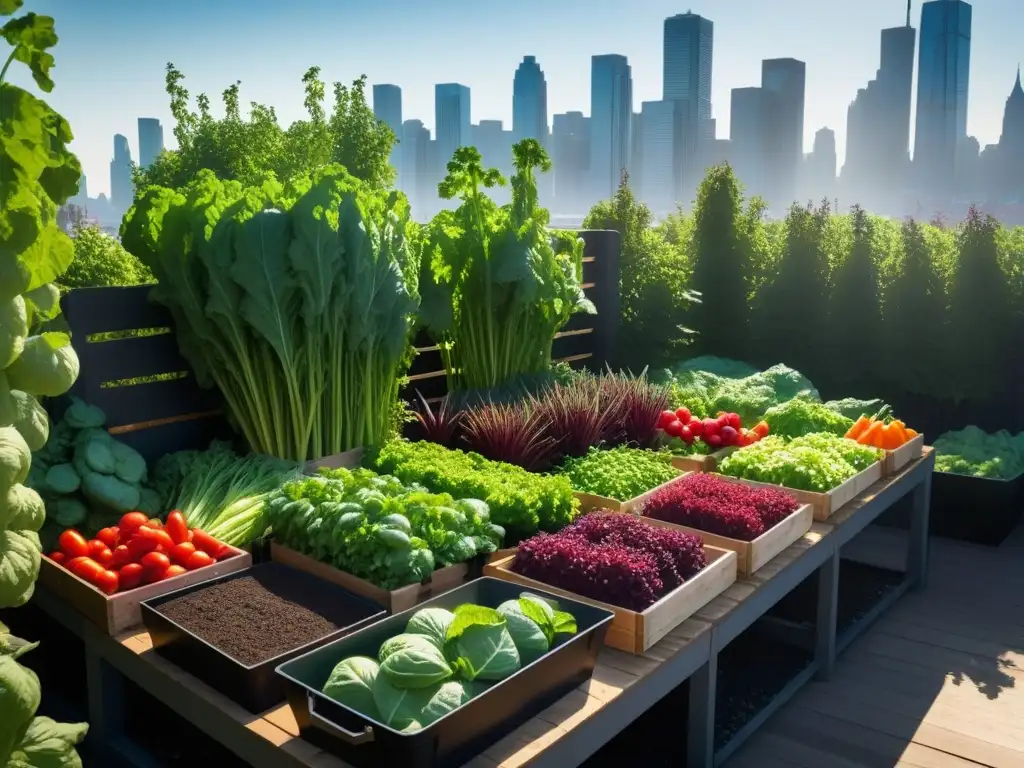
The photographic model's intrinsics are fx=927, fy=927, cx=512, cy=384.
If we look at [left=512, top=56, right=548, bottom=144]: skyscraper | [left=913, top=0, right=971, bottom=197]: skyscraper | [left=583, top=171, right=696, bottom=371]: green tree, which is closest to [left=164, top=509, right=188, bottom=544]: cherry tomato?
[left=583, top=171, right=696, bottom=371]: green tree

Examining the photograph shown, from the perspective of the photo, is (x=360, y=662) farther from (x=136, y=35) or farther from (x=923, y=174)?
(x=923, y=174)

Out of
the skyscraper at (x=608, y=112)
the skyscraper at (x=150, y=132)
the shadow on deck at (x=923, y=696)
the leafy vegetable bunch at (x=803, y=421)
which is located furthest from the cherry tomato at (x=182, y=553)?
the skyscraper at (x=150, y=132)

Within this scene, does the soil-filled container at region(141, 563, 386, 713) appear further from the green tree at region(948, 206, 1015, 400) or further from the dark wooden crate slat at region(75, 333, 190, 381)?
the green tree at region(948, 206, 1015, 400)

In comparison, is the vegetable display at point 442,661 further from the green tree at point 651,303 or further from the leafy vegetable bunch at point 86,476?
the green tree at point 651,303

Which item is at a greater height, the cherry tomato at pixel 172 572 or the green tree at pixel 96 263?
the green tree at pixel 96 263

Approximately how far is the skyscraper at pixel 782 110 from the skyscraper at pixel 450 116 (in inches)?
915

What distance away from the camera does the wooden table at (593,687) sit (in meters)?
2.23

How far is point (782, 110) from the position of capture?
148 ft

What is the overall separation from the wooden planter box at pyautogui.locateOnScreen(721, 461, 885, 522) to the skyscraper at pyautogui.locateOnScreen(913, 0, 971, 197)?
29.1 m

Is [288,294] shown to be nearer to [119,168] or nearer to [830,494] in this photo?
[830,494]

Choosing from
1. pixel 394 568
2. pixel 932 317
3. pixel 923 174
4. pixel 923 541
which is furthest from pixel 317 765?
pixel 923 174

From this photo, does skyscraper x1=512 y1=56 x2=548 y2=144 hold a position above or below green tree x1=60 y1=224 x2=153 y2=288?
above

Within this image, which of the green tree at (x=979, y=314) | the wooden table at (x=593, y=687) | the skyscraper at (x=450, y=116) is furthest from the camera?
the skyscraper at (x=450, y=116)

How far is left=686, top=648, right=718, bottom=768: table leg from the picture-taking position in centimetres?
292
